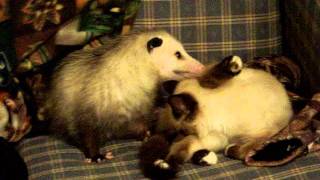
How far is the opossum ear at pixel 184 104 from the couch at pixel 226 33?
0.17 metres

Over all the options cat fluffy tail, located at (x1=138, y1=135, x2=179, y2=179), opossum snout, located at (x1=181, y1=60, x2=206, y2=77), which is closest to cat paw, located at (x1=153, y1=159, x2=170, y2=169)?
cat fluffy tail, located at (x1=138, y1=135, x2=179, y2=179)

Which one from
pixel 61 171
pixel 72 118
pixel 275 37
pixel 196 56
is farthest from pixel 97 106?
pixel 275 37

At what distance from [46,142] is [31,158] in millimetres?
84

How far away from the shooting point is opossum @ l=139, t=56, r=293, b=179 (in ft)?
4.41

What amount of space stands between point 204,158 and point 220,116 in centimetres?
12

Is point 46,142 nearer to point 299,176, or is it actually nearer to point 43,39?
point 43,39

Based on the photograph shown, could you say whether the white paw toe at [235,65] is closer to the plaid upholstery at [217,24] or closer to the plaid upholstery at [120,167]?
the plaid upholstery at [120,167]

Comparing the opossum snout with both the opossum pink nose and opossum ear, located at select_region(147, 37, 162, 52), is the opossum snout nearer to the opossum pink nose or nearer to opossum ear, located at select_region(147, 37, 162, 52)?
the opossum pink nose

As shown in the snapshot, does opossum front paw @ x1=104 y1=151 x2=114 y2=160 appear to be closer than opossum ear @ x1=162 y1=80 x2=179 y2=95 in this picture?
Yes

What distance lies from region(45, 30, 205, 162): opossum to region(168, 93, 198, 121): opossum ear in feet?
0.37

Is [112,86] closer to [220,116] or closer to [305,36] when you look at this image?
[220,116]

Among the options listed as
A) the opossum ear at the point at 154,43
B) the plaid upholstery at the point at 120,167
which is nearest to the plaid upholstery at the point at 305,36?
the plaid upholstery at the point at 120,167

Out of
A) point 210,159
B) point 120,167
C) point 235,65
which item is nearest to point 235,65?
point 235,65

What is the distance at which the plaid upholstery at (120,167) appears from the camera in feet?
4.14
